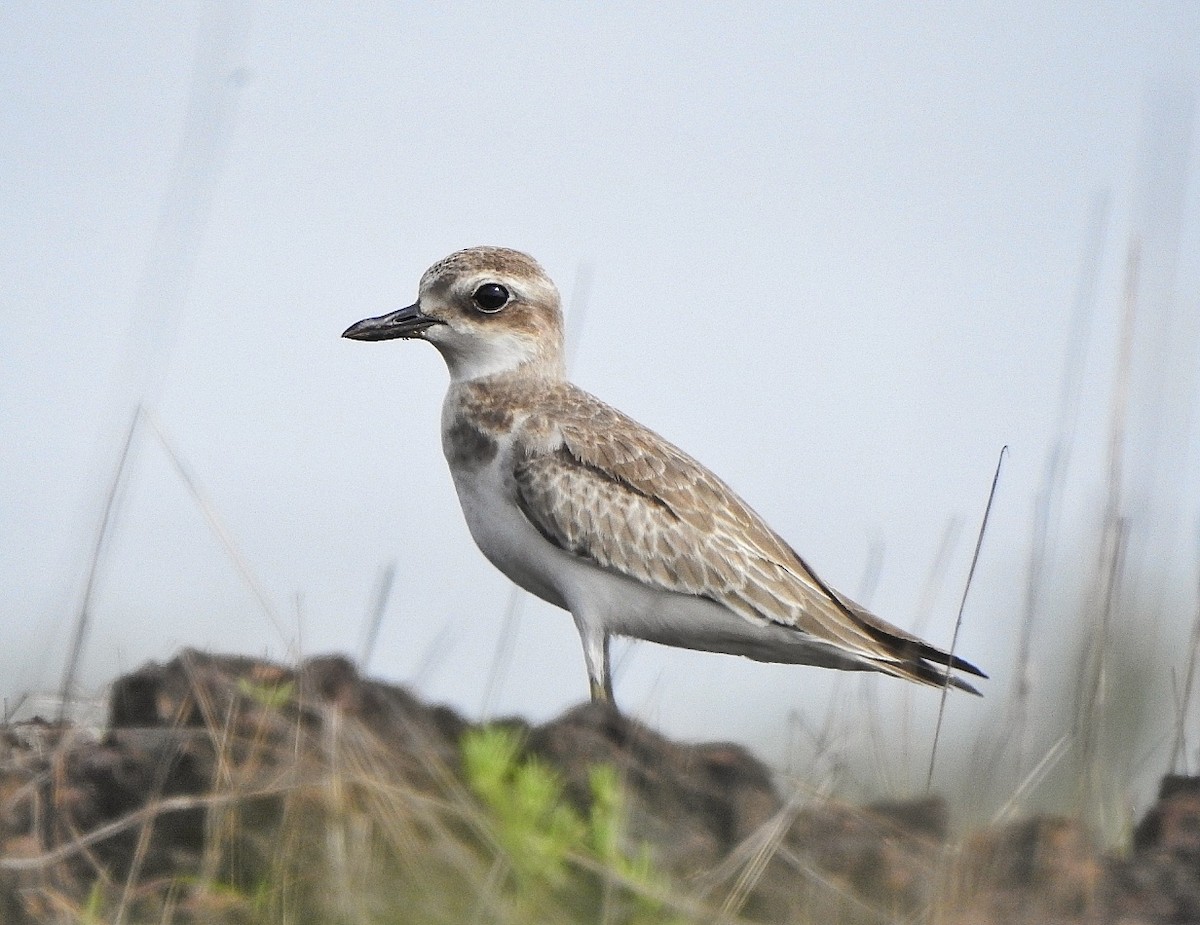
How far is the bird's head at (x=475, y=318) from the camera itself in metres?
8.08

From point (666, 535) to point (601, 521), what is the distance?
1.17ft

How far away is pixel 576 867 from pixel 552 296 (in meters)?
4.44

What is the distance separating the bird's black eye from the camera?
26.5 feet

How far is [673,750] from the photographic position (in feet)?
16.8

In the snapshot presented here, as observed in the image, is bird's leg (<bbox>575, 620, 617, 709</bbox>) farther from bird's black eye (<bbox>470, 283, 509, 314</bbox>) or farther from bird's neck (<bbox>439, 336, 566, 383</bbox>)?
bird's black eye (<bbox>470, 283, 509, 314</bbox>)

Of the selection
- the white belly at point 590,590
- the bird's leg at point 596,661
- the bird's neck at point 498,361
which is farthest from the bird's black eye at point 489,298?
the bird's leg at point 596,661

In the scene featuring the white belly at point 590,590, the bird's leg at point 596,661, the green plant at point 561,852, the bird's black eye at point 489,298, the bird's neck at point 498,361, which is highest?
the bird's black eye at point 489,298

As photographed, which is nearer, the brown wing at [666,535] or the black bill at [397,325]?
the brown wing at [666,535]

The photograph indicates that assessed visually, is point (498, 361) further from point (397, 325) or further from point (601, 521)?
point (601, 521)

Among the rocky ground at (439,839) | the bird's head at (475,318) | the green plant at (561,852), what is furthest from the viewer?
the bird's head at (475,318)

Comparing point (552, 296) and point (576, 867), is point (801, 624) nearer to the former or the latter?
point (552, 296)

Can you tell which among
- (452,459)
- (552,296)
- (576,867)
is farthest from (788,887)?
(552,296)

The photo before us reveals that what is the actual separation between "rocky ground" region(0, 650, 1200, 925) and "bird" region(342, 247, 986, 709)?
2.27 meters

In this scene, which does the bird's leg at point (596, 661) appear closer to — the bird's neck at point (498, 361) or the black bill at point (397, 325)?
the bird's neck at point (498, 361)
